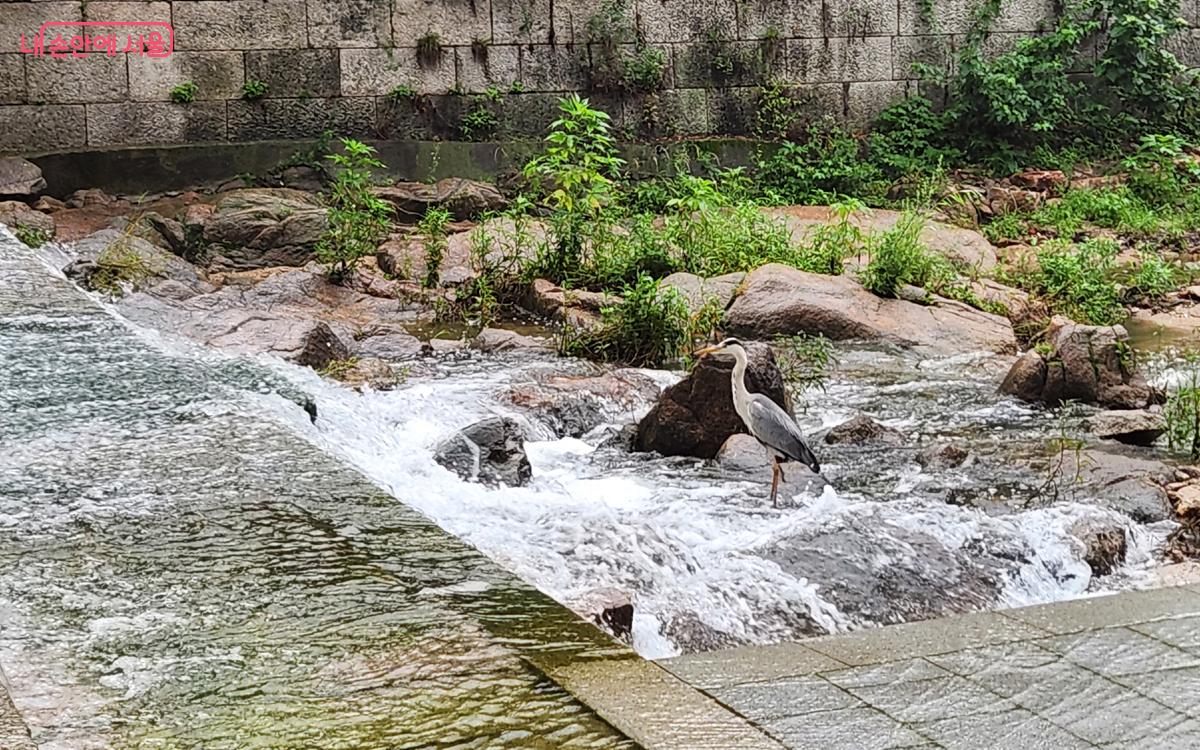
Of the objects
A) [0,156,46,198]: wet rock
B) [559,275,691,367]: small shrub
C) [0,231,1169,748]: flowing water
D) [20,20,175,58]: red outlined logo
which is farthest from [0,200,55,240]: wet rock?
[559,275,691,367]: small shrub

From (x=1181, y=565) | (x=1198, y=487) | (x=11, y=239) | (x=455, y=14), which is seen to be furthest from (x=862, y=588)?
(x=455, y=14)

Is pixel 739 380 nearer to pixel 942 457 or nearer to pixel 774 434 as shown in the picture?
pixel 774 434

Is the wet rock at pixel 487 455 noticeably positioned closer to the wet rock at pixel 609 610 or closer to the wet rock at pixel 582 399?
the wet rock at pixel 582 399

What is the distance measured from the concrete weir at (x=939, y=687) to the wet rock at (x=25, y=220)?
26.1 feet

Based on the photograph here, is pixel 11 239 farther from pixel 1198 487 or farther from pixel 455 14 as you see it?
pixel 1198 487

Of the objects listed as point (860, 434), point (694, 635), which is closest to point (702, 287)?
point (860, 434)

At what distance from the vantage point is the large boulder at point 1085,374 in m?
6.86

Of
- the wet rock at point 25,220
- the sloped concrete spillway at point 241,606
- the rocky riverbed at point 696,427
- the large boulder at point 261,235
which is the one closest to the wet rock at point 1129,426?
the rocky riverbed at point 696,427

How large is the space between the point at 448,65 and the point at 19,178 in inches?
144

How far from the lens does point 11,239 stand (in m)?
8.06

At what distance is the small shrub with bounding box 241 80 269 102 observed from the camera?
11.6 meters

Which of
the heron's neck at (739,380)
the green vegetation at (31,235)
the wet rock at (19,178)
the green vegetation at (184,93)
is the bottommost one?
the heron's neck at (739,380)

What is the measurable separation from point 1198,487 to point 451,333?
15.3 ft

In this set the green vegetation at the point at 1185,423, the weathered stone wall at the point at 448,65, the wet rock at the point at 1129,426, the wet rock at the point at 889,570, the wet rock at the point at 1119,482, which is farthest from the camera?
the weathered stone wall at the point at 448,65
